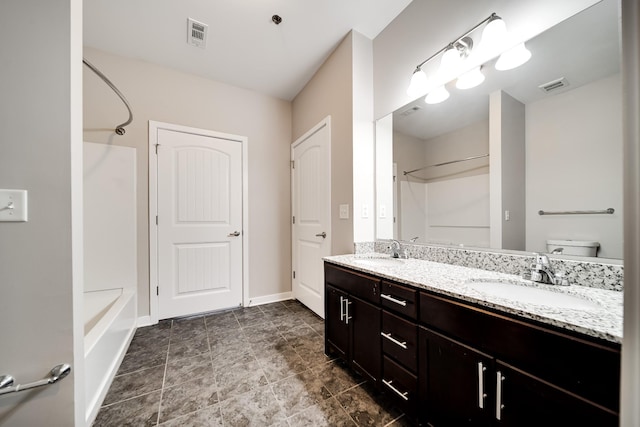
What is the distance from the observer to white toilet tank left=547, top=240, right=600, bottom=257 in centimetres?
97

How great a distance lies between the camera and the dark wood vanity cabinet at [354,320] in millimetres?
1290

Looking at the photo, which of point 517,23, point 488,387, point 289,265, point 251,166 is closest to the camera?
point 488,387

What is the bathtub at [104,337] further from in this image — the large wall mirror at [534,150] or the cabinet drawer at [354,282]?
the large wall mirror at [534,150]

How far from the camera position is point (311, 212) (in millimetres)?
2574

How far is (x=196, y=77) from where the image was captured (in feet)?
8.30

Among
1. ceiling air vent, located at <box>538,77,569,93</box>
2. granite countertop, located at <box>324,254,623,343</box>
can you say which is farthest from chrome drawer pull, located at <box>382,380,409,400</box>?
ceiling air vent, located at <box>538,77,569,93</box>

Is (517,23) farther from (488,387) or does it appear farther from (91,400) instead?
(91,400)

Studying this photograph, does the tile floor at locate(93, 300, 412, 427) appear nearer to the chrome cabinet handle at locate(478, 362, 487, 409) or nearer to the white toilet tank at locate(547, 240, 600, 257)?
the chrome cabinet handle at locate(478, 362, 487, 409)

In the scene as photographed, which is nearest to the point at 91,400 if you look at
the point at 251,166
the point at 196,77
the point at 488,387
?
the point at 488,387

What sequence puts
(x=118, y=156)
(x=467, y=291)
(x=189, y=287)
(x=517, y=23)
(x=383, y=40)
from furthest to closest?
(x=189, y=287) < (x=118, y=156) < (x=383, y=40) < (x=517, y=23) < (x=467, y=291)

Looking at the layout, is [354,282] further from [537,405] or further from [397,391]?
[537,405]

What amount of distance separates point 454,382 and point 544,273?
614 mm

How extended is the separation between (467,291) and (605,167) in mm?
765

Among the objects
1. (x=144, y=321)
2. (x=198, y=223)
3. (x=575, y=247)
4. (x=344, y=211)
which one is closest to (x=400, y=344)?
(x=575, y=247)
